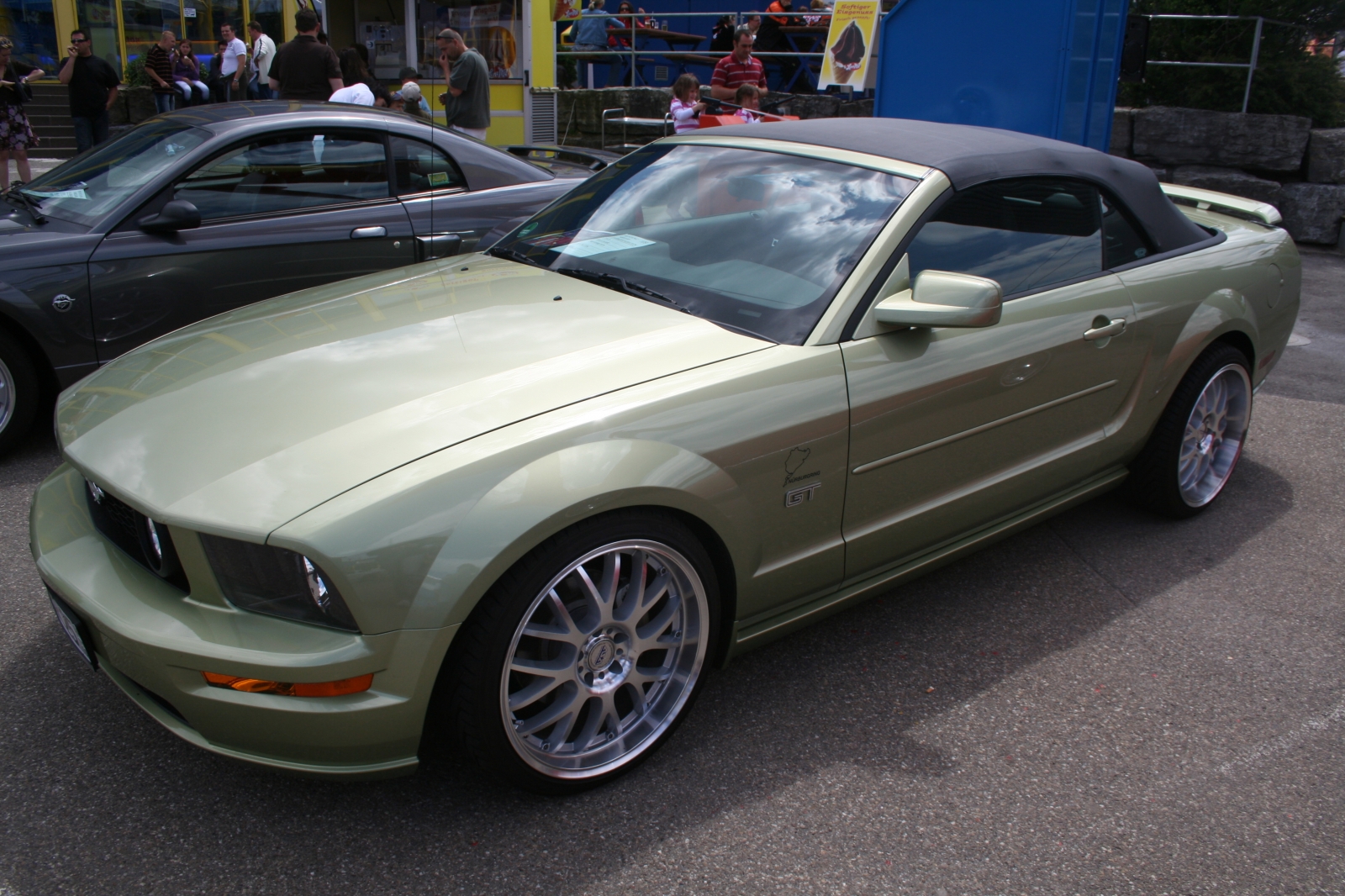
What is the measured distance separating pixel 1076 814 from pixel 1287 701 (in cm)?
94

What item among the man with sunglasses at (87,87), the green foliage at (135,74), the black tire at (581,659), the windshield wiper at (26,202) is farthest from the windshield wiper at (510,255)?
the green foliage at (135,74)

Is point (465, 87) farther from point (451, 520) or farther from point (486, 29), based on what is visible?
point (451, 520)

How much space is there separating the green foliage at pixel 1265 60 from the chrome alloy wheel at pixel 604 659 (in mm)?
10323

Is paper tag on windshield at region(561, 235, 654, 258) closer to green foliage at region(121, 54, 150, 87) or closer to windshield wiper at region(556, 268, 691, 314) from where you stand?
windshield wiper at region(556, 268, 691, 314)

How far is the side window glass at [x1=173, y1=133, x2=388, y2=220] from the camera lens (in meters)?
4.69

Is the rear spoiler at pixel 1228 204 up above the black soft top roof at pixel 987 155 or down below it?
below

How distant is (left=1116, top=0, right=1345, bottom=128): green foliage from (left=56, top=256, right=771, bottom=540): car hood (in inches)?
387

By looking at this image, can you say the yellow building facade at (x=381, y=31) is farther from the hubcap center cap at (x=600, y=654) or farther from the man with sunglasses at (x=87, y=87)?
the hubcap center cap at (x=600, y=654)

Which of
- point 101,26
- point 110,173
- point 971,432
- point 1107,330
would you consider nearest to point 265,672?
point 971,432

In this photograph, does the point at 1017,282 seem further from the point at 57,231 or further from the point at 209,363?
the point at 57,231

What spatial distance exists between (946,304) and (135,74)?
1462 centimetres

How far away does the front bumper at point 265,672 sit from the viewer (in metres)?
1.98

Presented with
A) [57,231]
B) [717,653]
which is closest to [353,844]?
[717,653]

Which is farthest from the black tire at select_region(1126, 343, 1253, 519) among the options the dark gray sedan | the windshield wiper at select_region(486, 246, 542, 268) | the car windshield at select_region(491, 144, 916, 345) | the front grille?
the front grille
